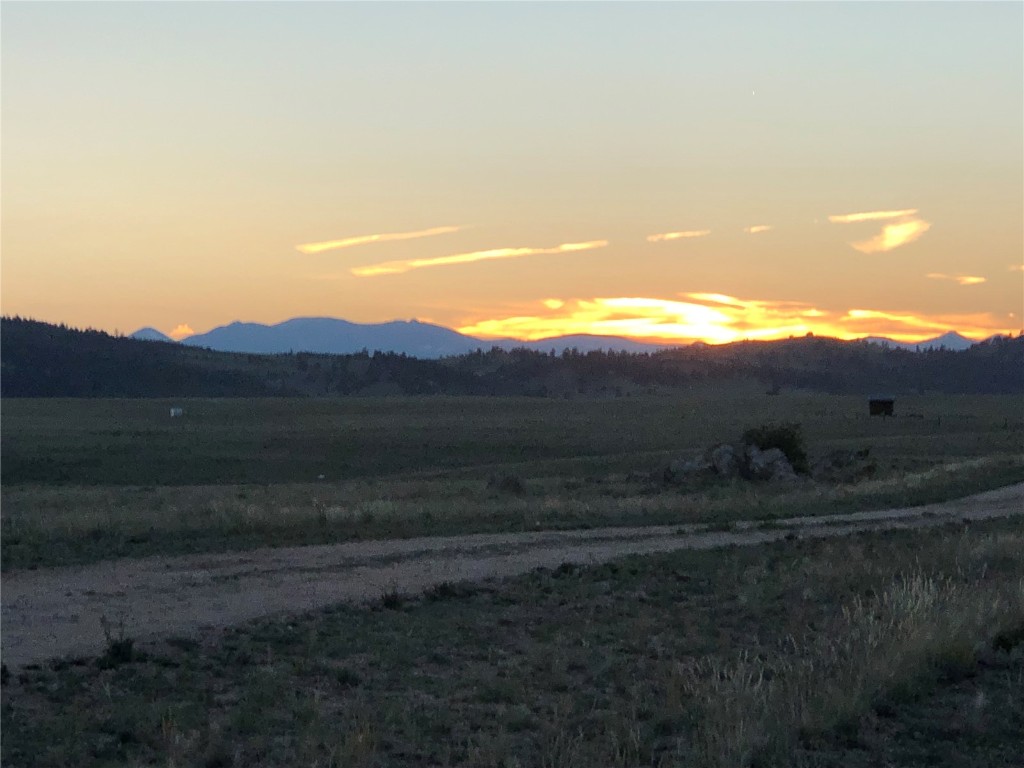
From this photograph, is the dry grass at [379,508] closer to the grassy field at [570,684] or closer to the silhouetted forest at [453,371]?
the grassy field at [570,684]

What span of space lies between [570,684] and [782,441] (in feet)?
104

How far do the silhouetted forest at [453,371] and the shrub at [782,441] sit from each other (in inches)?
3805

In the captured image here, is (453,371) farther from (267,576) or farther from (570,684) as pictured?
(570,684)

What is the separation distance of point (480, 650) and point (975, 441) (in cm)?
4990

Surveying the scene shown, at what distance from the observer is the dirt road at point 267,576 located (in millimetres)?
13039

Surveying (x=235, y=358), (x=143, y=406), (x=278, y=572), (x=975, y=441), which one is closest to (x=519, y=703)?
(x=278, y=572)

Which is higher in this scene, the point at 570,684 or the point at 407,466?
the point at 570,684

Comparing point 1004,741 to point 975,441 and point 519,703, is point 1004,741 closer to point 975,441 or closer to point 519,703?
point 519,703

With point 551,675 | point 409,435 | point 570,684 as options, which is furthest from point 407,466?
point 570,684

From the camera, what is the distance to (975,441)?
56.7 meters

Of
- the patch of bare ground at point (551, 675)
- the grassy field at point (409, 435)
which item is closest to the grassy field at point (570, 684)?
the patch of bare ground at point (551, 675)

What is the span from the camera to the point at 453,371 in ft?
519

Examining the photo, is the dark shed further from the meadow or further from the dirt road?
the dirt road

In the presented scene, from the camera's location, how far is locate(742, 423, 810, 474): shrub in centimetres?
4084
